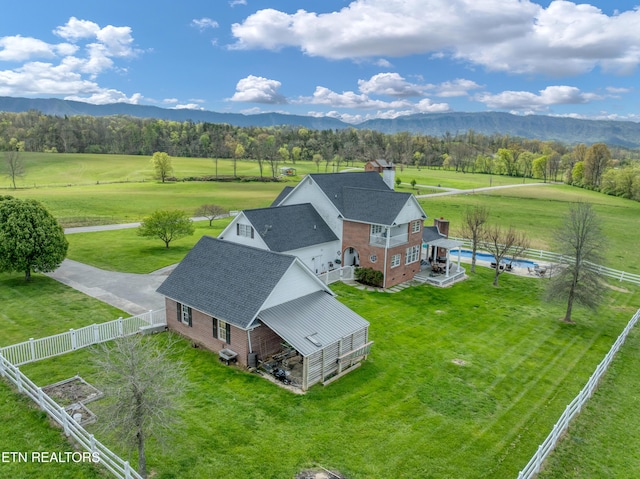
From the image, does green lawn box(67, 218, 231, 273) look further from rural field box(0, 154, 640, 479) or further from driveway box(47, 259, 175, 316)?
driveway box(47, 259, 175, 316)

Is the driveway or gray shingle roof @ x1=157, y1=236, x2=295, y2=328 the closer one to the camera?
gray shingle roof @ x1=157, y1=236, x2=295, y2=328

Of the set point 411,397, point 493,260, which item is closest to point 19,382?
point 411,397

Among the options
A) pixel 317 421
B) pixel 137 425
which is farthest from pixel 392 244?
pixel 137 425

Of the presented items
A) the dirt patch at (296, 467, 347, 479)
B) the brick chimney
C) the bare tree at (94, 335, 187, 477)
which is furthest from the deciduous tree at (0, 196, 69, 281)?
the brick chimney

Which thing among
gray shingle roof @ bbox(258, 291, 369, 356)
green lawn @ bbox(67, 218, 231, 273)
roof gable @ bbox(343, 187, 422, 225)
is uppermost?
roof gable @ bbox(343, 187, 422, 225)

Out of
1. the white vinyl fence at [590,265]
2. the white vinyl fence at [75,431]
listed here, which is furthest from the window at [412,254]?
the white vinyl fence at [75,431]

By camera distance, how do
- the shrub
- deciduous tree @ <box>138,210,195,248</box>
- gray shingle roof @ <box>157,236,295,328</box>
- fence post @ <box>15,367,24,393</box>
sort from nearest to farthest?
1. fence post @ <box>15,367,24,393</box>
2. gray shingle roof @ <box>157,236,295,328</box>
3. the shrub
4. deciduous tree @ <box>138,210,195,248</box>

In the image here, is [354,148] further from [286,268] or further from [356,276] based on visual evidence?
[286,268]

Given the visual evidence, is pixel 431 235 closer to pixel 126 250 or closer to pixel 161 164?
pixel 126 250
